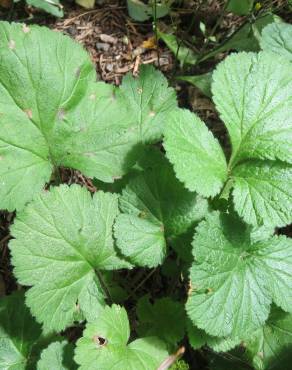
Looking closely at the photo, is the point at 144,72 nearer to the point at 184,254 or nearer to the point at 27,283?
the point at 184,254

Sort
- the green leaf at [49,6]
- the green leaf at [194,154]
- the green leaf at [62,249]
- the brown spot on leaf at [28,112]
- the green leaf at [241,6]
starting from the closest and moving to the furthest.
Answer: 1. the green leaf at [194,154]
2. the green leaf at [62,249]
3. the brown spot on leaf at [28,112]
4. the green leaf at [49,6]
5. the green leaf at [241,6]

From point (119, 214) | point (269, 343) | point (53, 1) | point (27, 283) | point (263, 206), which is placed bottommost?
point (269, 343)

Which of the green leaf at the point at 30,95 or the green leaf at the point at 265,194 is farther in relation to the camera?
the green leaf at the point at 30,95

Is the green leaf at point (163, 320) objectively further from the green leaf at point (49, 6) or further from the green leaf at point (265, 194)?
the green leaf at point (49, 6)

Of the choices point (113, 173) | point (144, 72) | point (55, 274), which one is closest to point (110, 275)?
point (55, 274)

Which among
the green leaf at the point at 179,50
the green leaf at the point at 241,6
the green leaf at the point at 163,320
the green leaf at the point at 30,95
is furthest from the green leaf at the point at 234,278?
the green leaf at the point at 241,6

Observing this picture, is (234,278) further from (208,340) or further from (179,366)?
(179,366)
